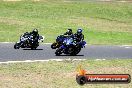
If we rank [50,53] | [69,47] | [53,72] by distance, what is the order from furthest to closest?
[50,53]
[69,47]
[53,72]

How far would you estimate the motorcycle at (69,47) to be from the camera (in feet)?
95.8

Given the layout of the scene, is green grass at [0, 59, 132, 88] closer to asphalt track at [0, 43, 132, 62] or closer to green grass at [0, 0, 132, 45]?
asphalt track at [0, 43, 132, 62]

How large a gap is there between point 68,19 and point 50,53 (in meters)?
28.5

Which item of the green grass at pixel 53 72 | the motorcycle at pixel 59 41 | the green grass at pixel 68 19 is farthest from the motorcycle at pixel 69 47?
the green grass at pixel 68 19

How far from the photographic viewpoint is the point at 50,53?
30.2 m

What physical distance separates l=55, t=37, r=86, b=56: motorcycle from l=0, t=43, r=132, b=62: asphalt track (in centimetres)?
45

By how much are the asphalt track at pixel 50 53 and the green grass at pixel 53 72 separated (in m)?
2.18

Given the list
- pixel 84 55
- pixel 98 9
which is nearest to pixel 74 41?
pixel 84 55

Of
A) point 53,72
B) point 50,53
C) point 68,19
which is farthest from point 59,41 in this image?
point 68,19

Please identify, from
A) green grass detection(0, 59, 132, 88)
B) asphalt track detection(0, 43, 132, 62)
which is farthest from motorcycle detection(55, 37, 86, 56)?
green grass detection(0, 59, 132, 88)

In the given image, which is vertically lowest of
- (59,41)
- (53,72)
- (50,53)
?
(50,53)

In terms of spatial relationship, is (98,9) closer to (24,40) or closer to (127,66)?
(24,40)

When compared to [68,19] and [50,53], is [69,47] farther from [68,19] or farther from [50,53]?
[68,19]

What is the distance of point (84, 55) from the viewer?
30.0 meters
